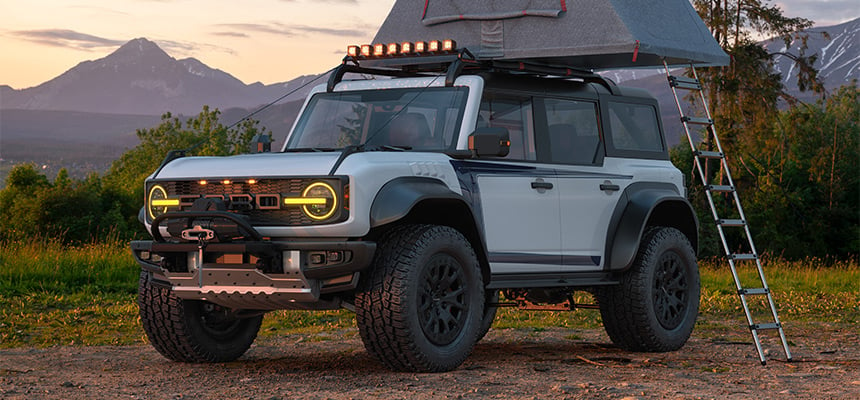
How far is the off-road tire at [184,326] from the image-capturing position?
28.6 ft

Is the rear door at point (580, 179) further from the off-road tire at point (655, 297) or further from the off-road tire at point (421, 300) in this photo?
the off-road tire at point (421, 300)

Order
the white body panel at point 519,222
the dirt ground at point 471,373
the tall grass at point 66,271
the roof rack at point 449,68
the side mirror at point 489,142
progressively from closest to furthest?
1. the dirt ground at point 471,373
2. the side mirror at point 489,142
3. the white body panel at point 519,222
4. the roof rack at point 449,68
5. the tall grass at point 66,271

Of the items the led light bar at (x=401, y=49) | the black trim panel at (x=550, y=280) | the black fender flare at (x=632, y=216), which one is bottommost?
the black trim panel at (x=550, y=280)

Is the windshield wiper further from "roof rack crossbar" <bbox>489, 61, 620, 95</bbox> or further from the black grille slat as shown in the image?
"roof rack crossbar" <bbox>489, 61, 620, 95</bbox>

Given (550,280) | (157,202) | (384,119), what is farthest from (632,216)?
(157,202)

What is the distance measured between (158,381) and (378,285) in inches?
65.1

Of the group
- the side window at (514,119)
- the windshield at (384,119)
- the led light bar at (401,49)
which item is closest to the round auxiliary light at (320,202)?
the windshield at (384,119)

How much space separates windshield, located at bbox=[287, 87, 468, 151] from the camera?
8.77m

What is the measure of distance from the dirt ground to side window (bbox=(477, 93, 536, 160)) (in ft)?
5.56

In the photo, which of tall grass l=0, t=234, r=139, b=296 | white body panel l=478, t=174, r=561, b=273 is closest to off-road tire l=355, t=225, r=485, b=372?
white body panel l=478, t=174, r=561, b=273

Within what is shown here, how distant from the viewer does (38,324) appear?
1312cm

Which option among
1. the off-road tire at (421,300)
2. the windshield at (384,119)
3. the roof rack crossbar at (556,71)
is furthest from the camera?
the roof rack crossbar at (556,71)

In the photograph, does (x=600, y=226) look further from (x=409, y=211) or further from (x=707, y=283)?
(x=707, y=283)

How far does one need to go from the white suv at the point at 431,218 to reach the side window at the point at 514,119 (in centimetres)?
1
